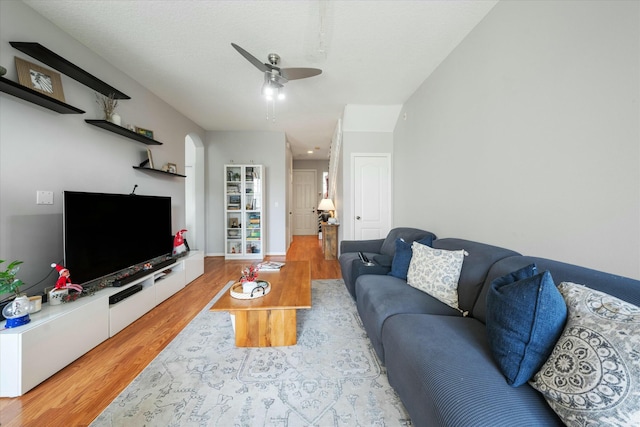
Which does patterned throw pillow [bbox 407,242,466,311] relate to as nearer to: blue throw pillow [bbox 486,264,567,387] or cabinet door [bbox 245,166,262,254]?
blue throw pillow [bbox 486,264,567,387]

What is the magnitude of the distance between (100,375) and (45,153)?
5.96 ft

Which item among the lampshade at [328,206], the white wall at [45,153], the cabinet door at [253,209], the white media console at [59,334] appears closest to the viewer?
the white media console at [59,334]

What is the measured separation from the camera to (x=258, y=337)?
186 cm

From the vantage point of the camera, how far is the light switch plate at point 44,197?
1.85 m

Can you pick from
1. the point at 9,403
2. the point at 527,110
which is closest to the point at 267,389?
the point at 9,403

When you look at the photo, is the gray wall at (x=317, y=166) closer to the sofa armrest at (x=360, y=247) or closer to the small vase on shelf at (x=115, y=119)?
the sofa armrest at (x=360, y=247)

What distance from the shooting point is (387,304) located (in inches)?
64.2

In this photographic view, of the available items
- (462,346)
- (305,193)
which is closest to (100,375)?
(462,346)

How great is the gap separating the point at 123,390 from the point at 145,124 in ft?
10.0

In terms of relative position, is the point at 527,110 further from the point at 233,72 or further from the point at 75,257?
the point at 75,257

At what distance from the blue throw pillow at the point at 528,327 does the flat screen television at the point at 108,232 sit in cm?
287

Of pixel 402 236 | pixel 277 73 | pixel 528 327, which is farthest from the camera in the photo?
pixel 402 236

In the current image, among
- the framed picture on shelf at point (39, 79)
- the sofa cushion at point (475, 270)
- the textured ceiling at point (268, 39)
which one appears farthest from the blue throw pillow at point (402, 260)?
the framed picture on shelf at point (39, 79)

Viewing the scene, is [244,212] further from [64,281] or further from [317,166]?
[317,166]
